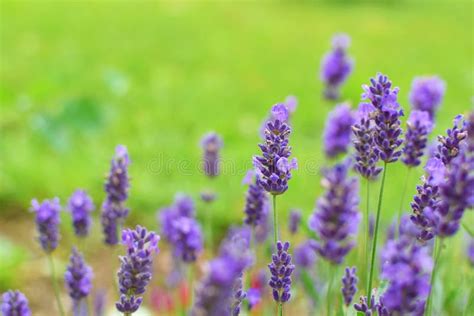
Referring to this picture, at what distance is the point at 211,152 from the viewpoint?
8.85 ft

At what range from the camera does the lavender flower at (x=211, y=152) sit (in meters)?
2.68

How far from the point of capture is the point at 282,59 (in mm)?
8367

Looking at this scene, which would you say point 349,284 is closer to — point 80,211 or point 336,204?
point 336,204

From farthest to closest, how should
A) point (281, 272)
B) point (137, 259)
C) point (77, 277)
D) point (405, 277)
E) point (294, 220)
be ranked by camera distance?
point (294, 220), point (77, 277), point (281, 272), point (137, 259), point (405, 277)

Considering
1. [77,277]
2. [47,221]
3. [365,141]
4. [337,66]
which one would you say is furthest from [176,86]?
[365,141]

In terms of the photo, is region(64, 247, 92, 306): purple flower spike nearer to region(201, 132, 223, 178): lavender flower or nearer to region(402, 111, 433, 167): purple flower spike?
region(201, 132, 223, 178): lavender flower

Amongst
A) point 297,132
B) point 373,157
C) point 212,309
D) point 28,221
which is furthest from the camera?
point 297,132

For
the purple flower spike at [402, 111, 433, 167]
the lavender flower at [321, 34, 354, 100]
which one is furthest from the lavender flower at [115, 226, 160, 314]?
the lavender flower at [321, 34, 354, 100]

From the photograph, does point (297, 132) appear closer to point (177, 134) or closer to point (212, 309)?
point (177, 134)

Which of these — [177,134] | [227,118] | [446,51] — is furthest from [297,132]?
[446,51]

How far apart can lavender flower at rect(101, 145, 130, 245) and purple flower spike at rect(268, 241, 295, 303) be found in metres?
0.61

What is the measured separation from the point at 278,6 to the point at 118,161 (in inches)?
397

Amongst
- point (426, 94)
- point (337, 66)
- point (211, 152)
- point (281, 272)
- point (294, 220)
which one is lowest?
point (281, 272)

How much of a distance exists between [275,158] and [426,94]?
1.28 metres
